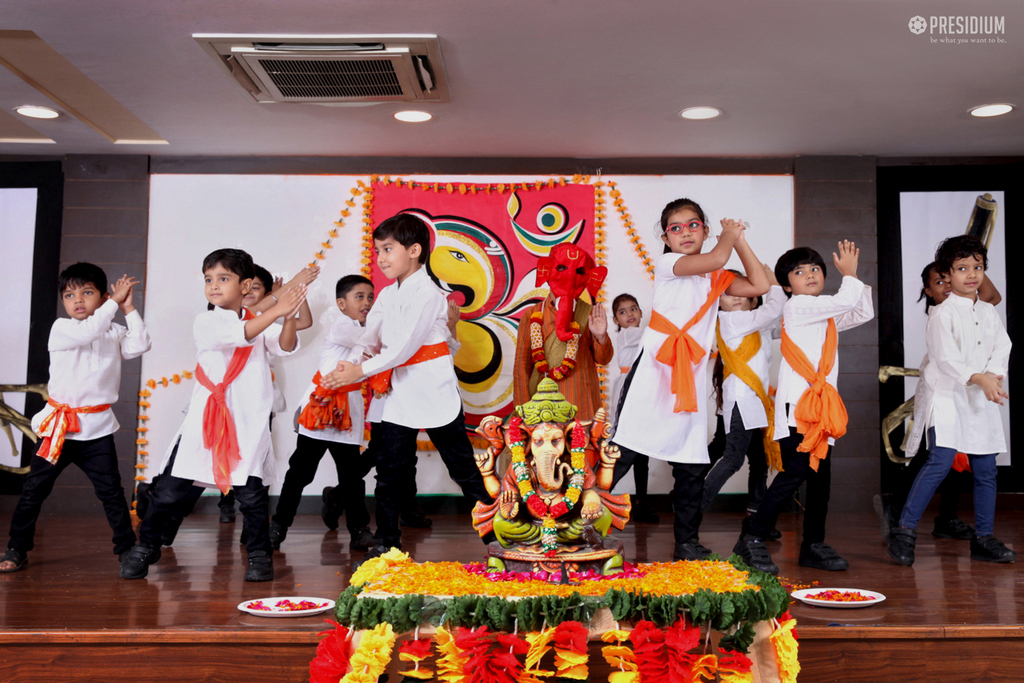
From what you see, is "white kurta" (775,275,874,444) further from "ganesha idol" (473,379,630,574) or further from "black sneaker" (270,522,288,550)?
"black sneaker" (270,522,288,550)

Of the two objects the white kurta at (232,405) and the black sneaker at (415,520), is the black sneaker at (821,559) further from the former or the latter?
the white kurta at (232,405)

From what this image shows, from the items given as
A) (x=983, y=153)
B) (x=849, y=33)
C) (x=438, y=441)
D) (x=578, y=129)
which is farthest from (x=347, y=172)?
(x=983, y=153)

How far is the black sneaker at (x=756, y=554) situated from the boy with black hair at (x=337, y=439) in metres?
1.80

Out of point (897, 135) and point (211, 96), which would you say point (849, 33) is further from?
point (211, 96)

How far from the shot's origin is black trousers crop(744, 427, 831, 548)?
347 centimetres

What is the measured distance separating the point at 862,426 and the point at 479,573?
159 inches

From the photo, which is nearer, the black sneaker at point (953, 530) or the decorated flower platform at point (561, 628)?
the decorated flower platform at point (561, 628)

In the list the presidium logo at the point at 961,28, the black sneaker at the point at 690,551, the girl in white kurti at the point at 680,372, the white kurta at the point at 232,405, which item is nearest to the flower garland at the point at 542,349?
the girl in white kurti at the point at 680,372

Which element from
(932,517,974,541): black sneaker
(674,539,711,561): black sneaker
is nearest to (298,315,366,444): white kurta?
(674,539,711,561): black sneaker

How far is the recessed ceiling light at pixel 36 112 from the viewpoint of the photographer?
4.66 meters

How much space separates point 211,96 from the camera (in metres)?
4.43

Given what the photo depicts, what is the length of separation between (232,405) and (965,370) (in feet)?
11.1

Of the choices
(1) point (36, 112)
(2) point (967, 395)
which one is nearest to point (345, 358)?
(1) point (36, 112)

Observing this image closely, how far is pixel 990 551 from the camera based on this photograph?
377cm
